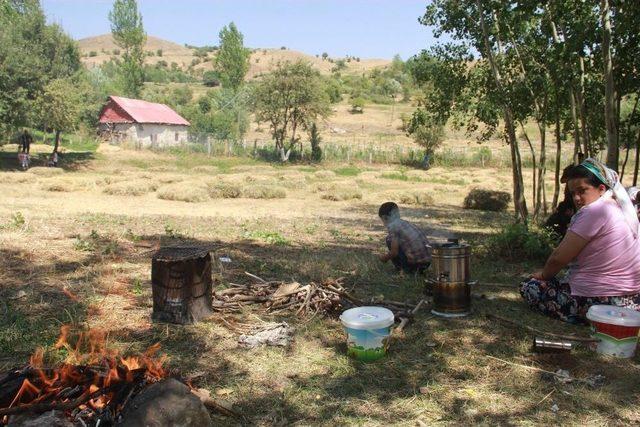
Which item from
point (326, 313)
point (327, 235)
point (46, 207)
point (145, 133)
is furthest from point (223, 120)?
point (326, 313)

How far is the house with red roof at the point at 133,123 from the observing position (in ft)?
128

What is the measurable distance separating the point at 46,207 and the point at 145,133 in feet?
96.1

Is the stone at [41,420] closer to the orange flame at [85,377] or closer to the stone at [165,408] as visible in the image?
the orange flame at [85,377]

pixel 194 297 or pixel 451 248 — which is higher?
pixel 451 248

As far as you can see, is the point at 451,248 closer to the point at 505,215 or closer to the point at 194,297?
the point at 194,297

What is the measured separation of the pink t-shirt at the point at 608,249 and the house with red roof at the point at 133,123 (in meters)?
36.0

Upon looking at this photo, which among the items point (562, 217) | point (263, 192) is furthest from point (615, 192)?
point (263, 192)

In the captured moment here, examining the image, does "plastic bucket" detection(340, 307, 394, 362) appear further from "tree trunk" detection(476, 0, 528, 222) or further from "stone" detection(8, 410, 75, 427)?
"tree trunk" detection(476, 0, 528, 222)

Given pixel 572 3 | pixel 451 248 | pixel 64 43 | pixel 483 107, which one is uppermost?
pixel 64 43

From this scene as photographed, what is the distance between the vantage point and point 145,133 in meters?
40.3

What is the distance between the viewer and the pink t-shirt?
4.37 meters

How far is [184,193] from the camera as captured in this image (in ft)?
50.9

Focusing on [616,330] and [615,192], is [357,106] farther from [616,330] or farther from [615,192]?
[616,330]

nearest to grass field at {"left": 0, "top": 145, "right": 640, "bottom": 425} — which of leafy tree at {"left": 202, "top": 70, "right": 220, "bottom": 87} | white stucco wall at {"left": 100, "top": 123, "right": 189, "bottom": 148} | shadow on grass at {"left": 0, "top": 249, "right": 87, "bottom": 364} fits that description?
shadow on grass at {"left": 0, "top": 249, "right": 87, "bottom": 364}
